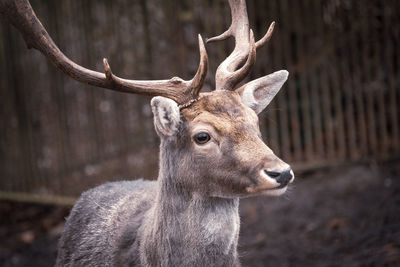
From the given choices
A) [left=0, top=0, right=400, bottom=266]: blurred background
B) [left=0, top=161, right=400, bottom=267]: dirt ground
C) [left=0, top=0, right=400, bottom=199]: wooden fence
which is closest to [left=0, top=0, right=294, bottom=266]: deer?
[left=0, top=161, right=400, bottom=267]: dirt ground

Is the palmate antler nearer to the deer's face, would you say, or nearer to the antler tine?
the deer's face

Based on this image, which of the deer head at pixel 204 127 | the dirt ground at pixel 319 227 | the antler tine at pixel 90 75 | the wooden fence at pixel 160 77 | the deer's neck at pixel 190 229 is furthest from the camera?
the wooden fence at pixel 160 77

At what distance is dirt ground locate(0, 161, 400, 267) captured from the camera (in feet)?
21.5

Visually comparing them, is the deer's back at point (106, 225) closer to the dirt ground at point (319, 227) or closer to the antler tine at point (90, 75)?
the antler tine at point (90, 75)

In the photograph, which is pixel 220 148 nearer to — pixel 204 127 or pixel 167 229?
pixel 204 127

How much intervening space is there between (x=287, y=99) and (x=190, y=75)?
152 cm

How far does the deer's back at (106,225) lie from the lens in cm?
451

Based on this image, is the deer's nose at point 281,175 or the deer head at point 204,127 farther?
the deer head at point 204,127

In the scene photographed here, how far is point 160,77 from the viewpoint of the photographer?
922 centimetres

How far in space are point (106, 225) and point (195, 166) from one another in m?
1.12

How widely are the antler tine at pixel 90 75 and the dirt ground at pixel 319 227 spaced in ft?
7.39

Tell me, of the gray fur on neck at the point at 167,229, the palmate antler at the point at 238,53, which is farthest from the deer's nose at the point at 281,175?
the palmate antler at the point at 238,53

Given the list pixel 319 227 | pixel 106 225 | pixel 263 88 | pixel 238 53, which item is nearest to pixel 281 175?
pixel 263 88

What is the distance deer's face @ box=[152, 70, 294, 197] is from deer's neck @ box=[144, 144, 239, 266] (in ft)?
0.29
